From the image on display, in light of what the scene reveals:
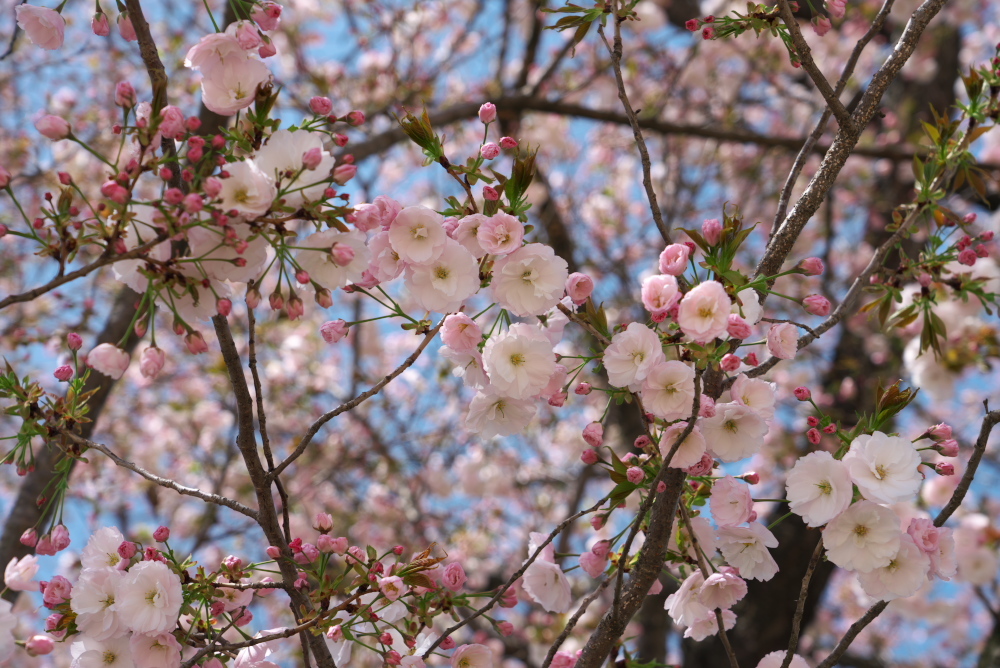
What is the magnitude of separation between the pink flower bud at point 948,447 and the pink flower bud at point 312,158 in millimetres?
1165

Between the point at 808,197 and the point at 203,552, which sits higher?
the point at 203,552

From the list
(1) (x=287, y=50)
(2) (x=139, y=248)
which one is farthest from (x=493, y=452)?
(2) (x=139, y=248)

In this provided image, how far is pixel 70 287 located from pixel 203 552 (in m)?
2.86

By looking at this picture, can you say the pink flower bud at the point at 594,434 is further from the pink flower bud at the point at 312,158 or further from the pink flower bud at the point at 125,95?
the pink flower bud at the point at 125,95

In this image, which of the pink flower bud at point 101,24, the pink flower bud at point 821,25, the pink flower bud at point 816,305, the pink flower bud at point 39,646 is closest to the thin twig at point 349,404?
the pink flower bud at point 39,646

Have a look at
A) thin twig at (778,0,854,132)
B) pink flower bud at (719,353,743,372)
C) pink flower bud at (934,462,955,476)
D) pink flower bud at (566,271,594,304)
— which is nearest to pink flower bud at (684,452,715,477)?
pink flower bud at (719,353,743,372)

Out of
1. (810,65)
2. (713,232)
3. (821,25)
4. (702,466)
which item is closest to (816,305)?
(713,232)

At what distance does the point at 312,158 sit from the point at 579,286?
0.50 m

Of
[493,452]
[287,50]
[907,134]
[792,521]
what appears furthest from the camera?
[493,452]

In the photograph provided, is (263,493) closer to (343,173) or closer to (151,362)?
(151,362)

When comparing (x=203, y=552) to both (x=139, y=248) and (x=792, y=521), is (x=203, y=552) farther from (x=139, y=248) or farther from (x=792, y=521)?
(x=139, y=248)

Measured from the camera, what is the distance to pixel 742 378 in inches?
54.6

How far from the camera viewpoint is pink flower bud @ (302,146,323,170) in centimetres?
116

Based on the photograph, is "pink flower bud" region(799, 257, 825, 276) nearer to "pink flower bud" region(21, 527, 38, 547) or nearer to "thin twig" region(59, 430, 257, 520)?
"thin twig" region(59, 430, 257, 520)
